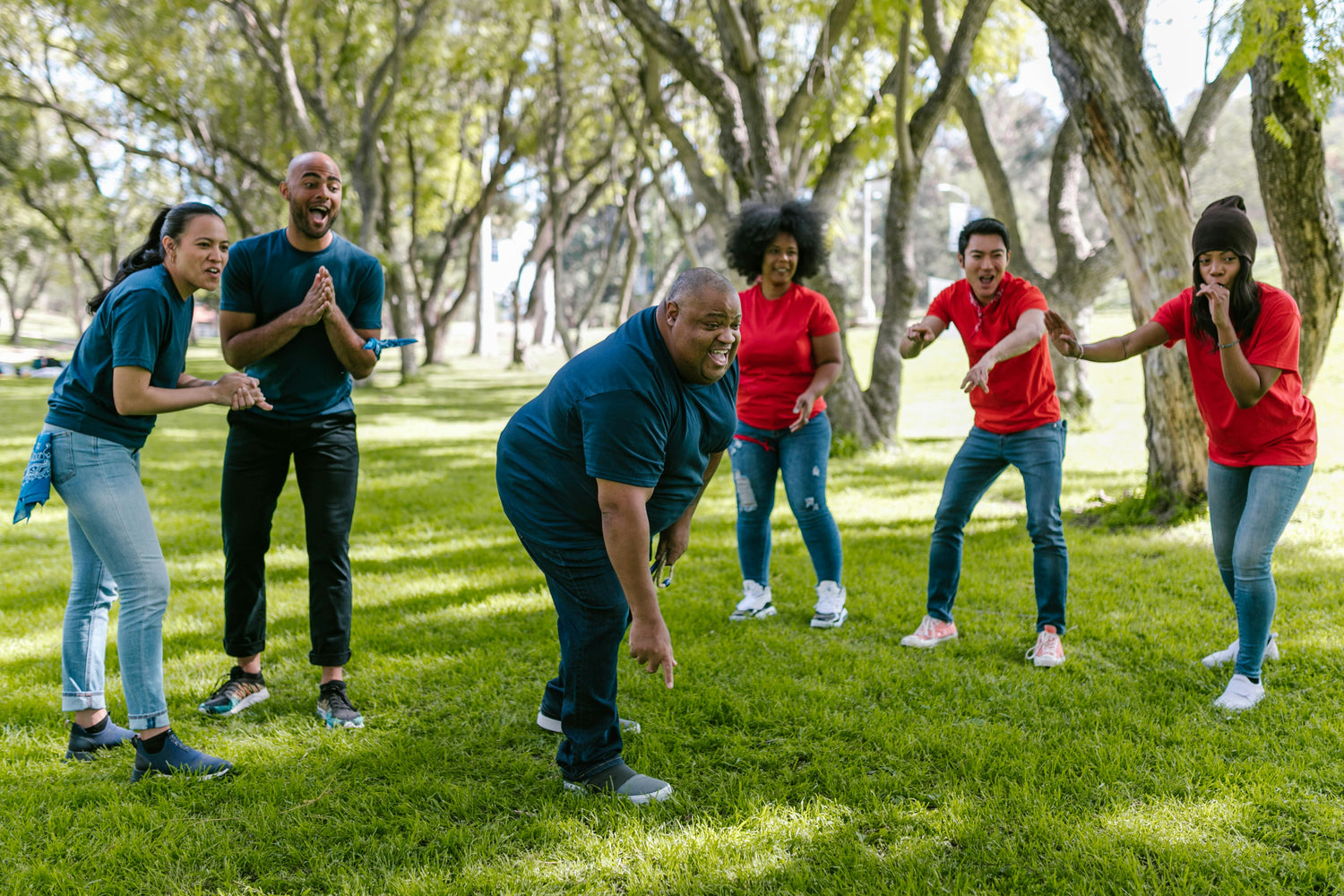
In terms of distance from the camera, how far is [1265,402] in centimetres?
402

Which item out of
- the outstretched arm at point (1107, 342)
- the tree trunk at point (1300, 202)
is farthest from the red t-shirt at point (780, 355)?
the tree trunk at point (1300, 202)

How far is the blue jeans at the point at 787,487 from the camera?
17.6 ft

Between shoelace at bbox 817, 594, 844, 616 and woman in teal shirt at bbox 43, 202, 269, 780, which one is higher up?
woman in teal shirt at bbox 43, 202, 269, 780

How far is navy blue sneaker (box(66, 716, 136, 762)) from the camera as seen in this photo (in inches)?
152

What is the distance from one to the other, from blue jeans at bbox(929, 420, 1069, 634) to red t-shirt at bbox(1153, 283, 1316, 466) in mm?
721

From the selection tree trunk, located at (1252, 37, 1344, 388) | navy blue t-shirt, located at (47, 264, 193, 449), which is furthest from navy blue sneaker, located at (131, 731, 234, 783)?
tree trunk, located at (1252, 37, 1344, 388)

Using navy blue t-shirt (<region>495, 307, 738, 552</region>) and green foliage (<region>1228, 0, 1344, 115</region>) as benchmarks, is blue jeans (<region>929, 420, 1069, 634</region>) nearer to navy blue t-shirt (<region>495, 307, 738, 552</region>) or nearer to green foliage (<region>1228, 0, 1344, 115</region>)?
navy blue t-shirt (<region>495, 307, 738, 552</region>)

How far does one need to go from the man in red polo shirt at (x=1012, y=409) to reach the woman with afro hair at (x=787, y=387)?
607mm

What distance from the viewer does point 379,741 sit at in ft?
13.2

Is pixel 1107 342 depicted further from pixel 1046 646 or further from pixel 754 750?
pixel 754 750

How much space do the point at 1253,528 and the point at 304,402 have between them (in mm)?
4050

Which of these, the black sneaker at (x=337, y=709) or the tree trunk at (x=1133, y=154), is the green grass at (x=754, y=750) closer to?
the black sneaker at (x=337, y=709)

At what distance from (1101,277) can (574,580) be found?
1046cm

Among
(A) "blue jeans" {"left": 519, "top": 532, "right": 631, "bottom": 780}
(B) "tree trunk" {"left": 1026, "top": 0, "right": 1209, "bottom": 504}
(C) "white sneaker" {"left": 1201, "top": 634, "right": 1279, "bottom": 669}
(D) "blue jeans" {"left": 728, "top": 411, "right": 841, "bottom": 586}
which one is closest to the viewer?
(A) "blue jeans" {"left": 519, "top": 532, "right": 631, "bottom": 780}
